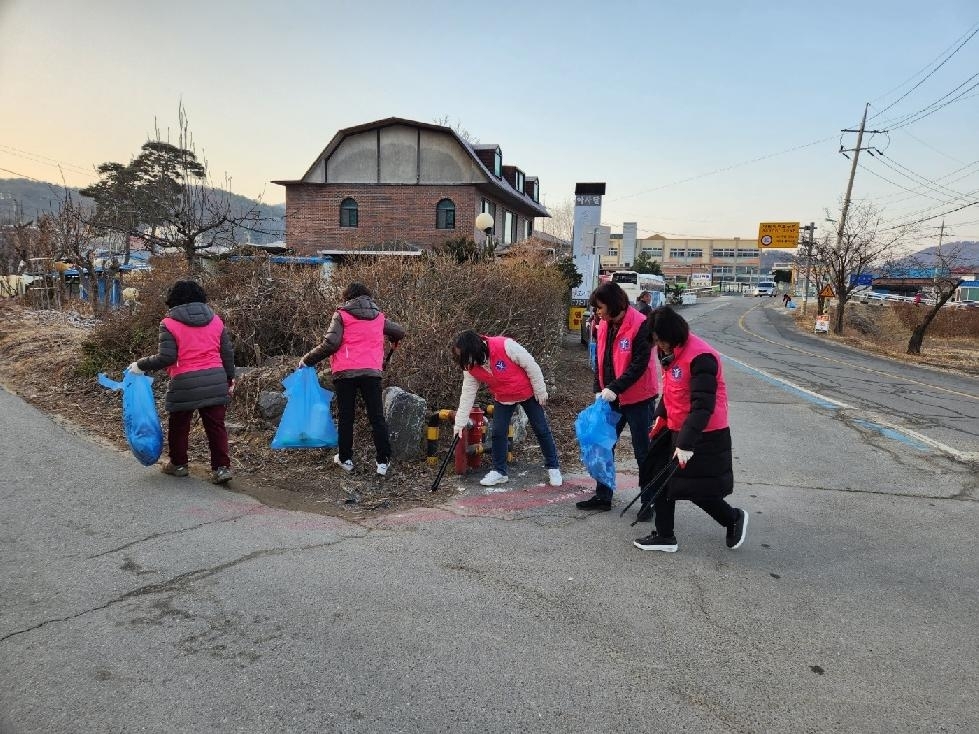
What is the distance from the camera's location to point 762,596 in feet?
11.8

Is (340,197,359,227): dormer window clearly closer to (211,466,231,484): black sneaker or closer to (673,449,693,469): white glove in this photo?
(211,466,231,484): black sneaker

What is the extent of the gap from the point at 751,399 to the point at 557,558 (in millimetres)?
7297

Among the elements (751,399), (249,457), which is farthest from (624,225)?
(249,457)

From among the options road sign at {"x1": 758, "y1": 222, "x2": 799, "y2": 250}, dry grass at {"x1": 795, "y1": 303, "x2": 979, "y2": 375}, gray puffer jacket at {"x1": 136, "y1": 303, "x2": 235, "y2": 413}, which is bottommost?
dry grass at {"x1": 795, "y1": 303, "x2": 979, "y2": 375}

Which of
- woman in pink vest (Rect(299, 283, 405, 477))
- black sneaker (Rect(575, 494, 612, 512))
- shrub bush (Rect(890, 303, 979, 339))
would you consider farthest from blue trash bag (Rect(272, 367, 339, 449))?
shrub bush (Rect(890, 303, 979, 339))

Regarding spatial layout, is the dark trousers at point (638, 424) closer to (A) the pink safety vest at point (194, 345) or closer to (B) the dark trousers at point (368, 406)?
(B) the dark trousers at point (368, 406)

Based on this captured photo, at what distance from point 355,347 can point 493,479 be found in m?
1.66

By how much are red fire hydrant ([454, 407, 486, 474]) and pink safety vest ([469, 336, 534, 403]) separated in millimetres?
637

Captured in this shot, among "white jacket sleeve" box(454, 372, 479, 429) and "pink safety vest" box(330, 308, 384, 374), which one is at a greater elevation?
"pink safety vest" box(330, 308, 384, 374)

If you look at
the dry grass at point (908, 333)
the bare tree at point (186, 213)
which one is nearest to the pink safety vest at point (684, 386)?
the bare tree at point (186, 213)

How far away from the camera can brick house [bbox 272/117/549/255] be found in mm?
27844

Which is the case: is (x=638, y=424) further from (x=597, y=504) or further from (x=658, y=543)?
(x=658, y=543)

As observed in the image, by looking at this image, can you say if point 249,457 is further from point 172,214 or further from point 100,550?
point 172,214

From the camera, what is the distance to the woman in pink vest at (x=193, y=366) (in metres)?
5.04
